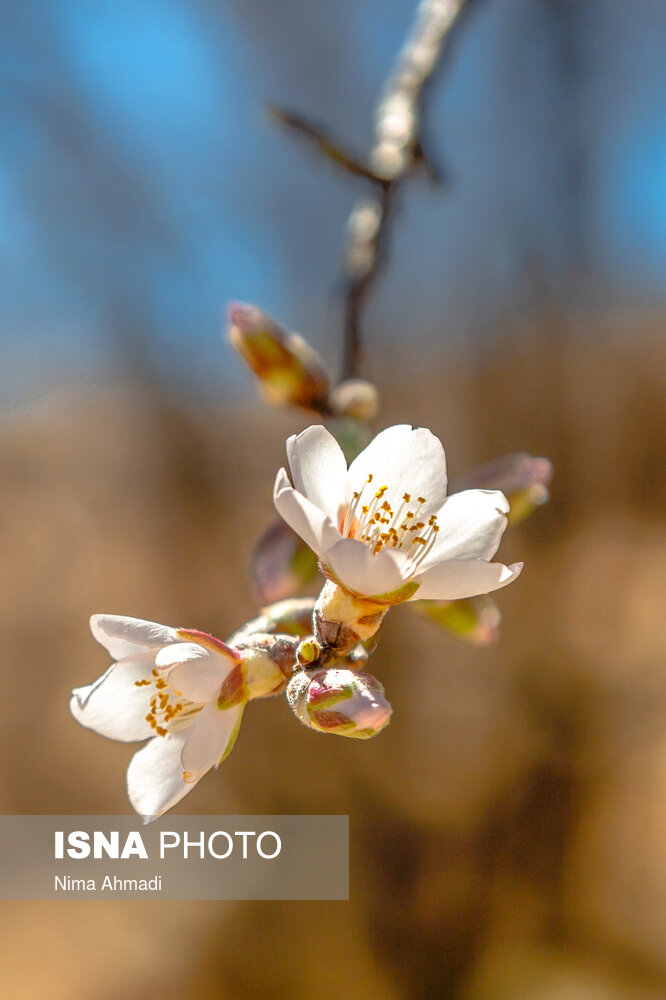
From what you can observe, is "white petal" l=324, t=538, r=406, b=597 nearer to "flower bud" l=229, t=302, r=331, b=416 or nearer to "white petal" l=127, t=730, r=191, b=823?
"white petal" l=127, t=730, r=191, b=823

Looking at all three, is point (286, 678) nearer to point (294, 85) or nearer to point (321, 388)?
point (321, 388)

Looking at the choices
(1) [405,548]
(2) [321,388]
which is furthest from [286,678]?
(2) [321,388]

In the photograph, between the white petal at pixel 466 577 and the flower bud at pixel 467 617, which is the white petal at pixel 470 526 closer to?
the white petal at pixel 466 577

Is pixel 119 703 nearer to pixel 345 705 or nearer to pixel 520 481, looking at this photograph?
pixel 345 705

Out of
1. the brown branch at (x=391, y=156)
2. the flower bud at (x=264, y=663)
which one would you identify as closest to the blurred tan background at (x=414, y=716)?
the brown branch at (x=391, y=156)

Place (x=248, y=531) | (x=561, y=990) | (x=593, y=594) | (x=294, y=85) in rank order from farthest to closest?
(x=294, y=85) → (x=248, y=531) → (x=593, y=594) → (x=561, y=990)

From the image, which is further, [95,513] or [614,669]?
[95,513]
